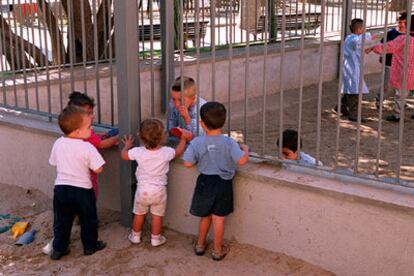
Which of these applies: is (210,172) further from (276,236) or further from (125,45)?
(125,45)

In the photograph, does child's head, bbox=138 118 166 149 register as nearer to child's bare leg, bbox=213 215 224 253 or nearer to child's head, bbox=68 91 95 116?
child's head, bbox=68 91 95 116

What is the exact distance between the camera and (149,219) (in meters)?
4.93

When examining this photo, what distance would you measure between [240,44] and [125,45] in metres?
5.86

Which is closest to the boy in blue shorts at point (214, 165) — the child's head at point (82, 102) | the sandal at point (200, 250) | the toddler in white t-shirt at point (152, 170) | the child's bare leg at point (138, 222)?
the sandal at point (200, 250)

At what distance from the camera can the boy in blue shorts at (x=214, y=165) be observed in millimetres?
4117

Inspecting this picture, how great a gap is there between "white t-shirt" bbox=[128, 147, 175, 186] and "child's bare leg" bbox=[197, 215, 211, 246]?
410mm

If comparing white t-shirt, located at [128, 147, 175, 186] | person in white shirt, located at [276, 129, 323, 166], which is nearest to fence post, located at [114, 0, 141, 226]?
white t-shirt, located at [128, 147, 175, 186]

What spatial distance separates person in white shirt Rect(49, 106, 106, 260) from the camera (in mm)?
4367

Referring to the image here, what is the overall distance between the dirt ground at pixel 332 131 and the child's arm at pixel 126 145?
2.02 m

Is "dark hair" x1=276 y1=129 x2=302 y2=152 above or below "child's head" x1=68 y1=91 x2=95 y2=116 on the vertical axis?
below

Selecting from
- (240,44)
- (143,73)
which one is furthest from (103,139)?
(240,44)

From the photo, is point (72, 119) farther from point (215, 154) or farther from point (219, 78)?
point (219, 78)

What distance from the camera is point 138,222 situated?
4555 mm

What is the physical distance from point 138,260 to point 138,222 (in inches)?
12.2
